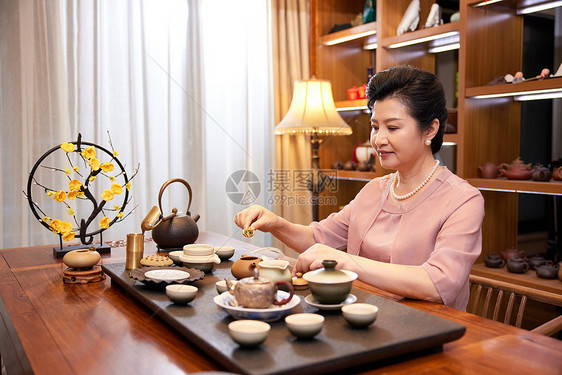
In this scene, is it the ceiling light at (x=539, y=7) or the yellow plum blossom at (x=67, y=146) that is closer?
the yellow plum blossom at (x=67, y=146)

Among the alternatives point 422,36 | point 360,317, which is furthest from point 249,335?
point 422,36

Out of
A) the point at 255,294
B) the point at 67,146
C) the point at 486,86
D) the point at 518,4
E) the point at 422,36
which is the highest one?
the point at 518,4

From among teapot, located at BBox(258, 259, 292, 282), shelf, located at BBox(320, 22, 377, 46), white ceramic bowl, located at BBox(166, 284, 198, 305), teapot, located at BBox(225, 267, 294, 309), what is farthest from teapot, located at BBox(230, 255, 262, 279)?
shelf, located at BBox(320, 22, 377, 46)

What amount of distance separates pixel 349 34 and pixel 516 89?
138 cm

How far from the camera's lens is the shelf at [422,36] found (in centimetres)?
293

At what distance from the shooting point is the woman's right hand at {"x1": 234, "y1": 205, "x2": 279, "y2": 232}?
1.97 meters

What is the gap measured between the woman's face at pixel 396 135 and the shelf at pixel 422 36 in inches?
53.6

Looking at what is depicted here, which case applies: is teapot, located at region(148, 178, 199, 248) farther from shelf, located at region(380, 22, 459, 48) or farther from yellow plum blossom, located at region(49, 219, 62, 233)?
shelf, located at region(380, 22, 459, 48)

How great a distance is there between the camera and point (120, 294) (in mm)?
1562

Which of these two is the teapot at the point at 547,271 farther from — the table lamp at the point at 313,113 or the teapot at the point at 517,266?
the table lamp at the point at 313,113

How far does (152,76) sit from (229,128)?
0.64 meters

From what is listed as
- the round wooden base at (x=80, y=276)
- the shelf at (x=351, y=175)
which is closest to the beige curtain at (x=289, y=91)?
the shelf at (x=351, y=175)

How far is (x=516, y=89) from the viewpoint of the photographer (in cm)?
263

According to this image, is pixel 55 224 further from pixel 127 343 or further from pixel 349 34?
pixel 349 34
